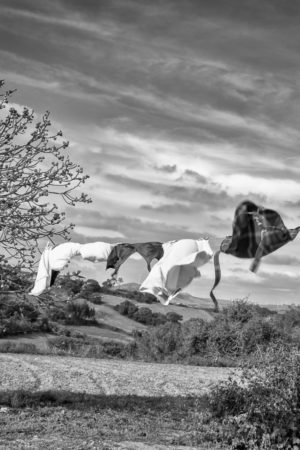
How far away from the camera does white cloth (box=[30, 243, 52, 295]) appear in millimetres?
13805

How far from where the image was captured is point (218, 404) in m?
13.2

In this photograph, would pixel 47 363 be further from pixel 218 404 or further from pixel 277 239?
pixel 277 239

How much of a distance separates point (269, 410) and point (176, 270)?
2.90 meters

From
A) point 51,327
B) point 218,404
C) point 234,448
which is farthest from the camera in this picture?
point 51,327

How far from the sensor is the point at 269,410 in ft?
40.0

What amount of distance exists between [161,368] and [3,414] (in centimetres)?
1000

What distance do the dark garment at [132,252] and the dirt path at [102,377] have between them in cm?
611

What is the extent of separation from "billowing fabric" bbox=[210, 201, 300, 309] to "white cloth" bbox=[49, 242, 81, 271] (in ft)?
11.9

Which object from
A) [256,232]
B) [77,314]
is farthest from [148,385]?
[77,314]

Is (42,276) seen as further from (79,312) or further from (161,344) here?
(79,312)

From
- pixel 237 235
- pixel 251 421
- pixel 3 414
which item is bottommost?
pixel 3 414

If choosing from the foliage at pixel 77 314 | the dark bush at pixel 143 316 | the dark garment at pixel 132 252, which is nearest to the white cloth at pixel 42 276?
the dark garment at pixel 132 252

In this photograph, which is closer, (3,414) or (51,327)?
(3,414)

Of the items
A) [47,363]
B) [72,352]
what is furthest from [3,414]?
[72,352]
